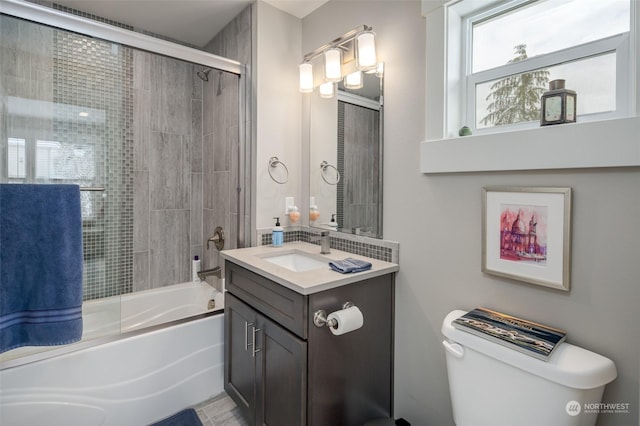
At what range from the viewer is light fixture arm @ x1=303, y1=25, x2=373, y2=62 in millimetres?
1647

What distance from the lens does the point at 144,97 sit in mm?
2393

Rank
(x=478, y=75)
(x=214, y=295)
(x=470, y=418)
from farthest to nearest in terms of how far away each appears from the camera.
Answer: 1. (x=214, y=295)
2. (x=478, y=75)
3. (x=470, y=418)

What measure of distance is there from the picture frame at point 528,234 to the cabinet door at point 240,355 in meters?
1.12

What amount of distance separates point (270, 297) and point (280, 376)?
1.10ft

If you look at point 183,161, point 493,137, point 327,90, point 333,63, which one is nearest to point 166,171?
point 183,161

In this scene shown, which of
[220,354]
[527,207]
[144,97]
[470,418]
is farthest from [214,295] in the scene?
[527,207]

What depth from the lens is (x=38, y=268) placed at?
48.6 inches

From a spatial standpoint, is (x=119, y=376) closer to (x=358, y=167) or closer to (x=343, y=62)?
(x=358, y=167)

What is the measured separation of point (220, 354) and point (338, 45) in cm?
195

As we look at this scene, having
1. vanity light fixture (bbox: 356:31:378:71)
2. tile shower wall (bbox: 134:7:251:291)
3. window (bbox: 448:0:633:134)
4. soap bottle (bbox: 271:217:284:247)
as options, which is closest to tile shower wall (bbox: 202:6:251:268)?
tile shower wall (bbox: 134:7:251:291)

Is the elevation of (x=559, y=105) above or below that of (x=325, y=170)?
above

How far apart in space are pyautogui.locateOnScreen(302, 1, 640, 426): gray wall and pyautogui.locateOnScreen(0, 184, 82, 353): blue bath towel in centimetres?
142

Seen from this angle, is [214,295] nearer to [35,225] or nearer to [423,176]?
[35,225]

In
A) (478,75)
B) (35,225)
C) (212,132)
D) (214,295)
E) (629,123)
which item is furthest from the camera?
(212,132)
